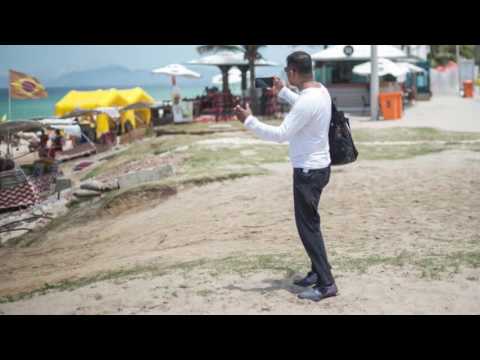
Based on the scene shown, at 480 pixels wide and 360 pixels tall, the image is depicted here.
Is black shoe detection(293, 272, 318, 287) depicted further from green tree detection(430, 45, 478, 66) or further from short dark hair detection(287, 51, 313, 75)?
green tree detection(430, 45, 478, 66)

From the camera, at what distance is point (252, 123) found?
173 inches

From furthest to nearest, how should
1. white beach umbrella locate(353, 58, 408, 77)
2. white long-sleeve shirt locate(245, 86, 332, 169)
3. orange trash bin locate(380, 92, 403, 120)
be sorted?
white beach umbrella locate(353, 58, 408, 77) < orange trash bin locate(380, 92, 403, 120) < white long-sleeve shirt locate(245, 86, 332, 169)

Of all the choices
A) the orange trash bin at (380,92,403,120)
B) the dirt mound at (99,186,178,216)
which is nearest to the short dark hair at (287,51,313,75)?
the dirt mound at (99,186,178,216)

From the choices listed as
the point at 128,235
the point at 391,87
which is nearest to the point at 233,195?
the point at 128,235

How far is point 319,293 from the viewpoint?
4730 mm

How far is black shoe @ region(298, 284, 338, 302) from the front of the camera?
4719 millimetres

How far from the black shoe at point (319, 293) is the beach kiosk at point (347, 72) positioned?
22.1 m

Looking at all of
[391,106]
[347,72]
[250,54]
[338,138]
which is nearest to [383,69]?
[391,106]

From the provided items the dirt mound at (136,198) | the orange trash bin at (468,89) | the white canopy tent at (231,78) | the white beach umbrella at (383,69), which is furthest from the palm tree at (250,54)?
the orange trash bin at (468,89)

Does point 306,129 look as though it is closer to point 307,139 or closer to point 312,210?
point 307,139

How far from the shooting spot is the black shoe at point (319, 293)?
4.72m

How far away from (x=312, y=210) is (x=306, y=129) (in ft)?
1.97
